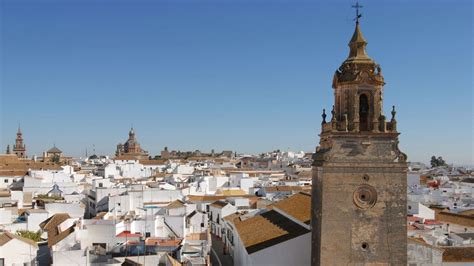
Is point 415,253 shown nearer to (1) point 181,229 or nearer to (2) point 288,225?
(2) point 288,225

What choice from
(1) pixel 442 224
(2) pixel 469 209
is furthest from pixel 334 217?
(2) pixel 469 209

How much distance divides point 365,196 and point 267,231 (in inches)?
232

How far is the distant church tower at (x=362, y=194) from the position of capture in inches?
678

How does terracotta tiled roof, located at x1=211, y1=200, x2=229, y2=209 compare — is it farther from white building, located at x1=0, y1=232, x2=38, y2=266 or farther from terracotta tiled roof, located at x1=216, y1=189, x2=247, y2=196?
white building, located at x1=0, y1=232, x2=38, y2=266

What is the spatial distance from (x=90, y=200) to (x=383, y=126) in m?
28.9

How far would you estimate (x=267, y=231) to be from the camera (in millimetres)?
A: 21844

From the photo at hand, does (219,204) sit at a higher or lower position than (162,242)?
higher

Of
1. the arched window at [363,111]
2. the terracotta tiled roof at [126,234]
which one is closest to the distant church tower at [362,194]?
the arched window at [363,111]

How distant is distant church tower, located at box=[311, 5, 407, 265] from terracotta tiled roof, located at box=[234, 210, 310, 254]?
2.23 m

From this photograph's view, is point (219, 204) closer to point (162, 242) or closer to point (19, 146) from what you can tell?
point (162, 242)

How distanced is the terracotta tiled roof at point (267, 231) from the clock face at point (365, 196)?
2.80 meters

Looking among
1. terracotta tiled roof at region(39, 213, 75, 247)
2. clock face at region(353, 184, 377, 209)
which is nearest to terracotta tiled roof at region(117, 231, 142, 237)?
terracotta tiled roof at region(39, 213, 75, 247)

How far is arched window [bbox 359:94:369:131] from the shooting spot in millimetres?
17797

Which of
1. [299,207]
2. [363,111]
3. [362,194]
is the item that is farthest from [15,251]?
[363,111]
